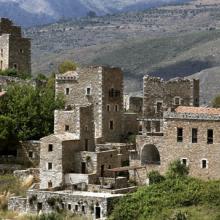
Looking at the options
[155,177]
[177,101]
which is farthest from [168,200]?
[177,101]

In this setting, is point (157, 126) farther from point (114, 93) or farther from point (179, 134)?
point (179, 134)

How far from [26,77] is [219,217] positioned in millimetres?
35599

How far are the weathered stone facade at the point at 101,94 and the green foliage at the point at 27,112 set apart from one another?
1.50 meters

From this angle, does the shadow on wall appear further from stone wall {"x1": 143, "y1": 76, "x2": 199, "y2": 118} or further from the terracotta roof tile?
the terracotta roof tile

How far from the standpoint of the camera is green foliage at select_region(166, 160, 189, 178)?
65.6m

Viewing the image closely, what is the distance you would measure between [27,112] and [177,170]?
52.0ft

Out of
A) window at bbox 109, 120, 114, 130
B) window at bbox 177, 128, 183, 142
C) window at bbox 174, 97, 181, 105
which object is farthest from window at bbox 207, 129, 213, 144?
window at bbox 109, 120, 114, 130

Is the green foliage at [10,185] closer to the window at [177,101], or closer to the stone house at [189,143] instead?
the stone house at [189,143]

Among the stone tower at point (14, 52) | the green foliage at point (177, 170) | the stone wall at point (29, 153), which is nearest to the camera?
the green foliage at point (177, 170)

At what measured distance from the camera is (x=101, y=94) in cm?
7588

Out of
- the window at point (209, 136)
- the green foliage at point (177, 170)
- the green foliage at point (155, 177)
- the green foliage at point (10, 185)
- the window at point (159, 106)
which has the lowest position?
the green foliage at point (10, 185)

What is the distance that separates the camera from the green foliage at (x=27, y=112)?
244 ft

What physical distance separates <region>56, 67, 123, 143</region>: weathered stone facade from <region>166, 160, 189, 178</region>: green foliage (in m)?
10.3

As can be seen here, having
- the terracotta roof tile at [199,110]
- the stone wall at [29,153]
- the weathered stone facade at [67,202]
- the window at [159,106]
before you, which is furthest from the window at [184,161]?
the stone wall at [29,153]
